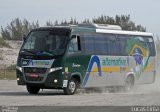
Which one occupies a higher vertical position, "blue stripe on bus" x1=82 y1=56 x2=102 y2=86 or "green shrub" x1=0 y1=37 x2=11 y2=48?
"blue stripe on bus" x1=82 y1=56 x2=102 y2=86

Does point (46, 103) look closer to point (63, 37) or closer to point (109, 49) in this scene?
point (63, 37)

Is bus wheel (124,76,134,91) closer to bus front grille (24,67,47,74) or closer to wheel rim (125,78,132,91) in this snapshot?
wheel rim (125,78,132,91)

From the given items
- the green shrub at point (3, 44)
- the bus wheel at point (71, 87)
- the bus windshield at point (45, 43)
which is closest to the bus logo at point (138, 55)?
the bus wheel at point (71, 87)

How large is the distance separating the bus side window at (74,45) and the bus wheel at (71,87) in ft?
4.71

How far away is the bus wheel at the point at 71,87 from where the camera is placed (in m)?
27.2

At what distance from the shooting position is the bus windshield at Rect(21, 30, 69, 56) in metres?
26.9

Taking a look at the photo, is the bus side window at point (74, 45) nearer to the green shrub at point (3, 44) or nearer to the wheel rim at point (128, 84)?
the wheel rim at point (128, 84)

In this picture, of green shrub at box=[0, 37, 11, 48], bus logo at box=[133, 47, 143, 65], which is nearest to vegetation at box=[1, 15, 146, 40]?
green shrub at box=[0, 37, 11, 48]

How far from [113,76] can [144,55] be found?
364cm

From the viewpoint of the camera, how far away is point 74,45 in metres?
27.6

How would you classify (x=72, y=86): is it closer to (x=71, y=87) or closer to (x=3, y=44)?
(x=71, y=87)

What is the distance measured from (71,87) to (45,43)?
236cm

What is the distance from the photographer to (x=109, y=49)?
30.7 metres

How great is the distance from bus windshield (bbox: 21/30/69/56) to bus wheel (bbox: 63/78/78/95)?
1.64m
